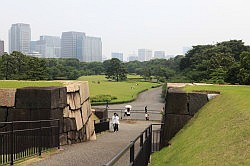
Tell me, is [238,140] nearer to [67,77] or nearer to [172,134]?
[172,134]

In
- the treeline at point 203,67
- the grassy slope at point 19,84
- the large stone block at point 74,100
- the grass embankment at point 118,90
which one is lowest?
the grass embankment at point 118,90

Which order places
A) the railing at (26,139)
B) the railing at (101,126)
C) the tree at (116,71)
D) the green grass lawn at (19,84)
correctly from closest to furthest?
the railing at (26,139), the green grass lawn at (19,84), the railing at (101,126), the tree at (116,71)

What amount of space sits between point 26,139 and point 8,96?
1.63 m

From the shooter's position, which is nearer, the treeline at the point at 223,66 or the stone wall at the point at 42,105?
the stone wall at the point at 42,105

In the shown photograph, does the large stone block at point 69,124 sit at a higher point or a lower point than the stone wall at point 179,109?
lower

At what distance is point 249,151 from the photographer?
452 cm

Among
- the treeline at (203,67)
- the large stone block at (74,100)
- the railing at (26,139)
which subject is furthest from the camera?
the treeline at (203,67)

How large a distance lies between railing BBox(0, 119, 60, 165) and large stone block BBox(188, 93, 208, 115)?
14.0 ft

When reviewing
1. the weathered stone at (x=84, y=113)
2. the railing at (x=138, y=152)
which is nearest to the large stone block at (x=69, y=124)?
the weathered stone at (x=84, y=113)

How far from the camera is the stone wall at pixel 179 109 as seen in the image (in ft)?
34.5

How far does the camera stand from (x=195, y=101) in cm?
1058

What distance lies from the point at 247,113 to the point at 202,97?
400 cm

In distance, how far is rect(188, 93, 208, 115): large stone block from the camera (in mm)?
10531

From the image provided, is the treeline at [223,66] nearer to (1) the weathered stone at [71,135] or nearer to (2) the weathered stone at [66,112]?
(1) the weathered stone at [71,135]
